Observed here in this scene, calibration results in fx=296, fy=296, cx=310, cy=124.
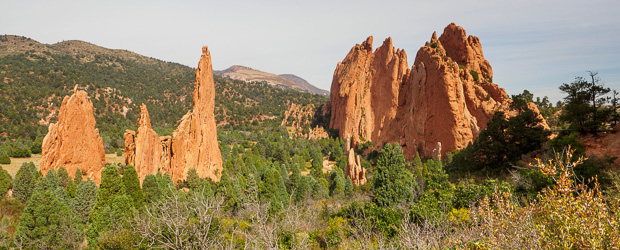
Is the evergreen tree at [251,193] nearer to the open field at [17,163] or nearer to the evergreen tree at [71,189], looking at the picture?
the evergreen tree at [71,189]

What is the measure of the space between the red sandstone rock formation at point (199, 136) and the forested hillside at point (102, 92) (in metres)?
42.7

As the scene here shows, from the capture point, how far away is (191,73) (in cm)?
15425

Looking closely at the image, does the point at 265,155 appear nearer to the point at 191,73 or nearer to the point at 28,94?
the point at 28,94

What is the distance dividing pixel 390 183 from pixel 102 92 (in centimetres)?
10541

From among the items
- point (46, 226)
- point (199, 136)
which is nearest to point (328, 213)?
point (46, 226)

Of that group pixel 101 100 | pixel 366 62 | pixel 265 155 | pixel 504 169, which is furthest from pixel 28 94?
pixel 504 169

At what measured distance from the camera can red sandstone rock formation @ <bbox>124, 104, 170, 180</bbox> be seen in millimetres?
28625

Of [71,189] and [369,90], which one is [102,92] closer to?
[369,90]

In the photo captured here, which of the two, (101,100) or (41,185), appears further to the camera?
(101,100)

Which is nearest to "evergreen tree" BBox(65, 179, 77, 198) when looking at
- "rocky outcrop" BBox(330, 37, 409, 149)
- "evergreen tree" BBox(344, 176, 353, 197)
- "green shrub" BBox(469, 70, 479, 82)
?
"evergreen tree" BBox(344, 176, 353, 197)

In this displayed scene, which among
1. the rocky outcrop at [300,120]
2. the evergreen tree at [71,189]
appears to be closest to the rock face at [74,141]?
the evergreen tree at [71,189]

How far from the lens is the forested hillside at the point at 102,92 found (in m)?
76.6

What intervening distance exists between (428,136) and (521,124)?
94.3 ft

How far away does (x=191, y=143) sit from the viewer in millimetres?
35375
